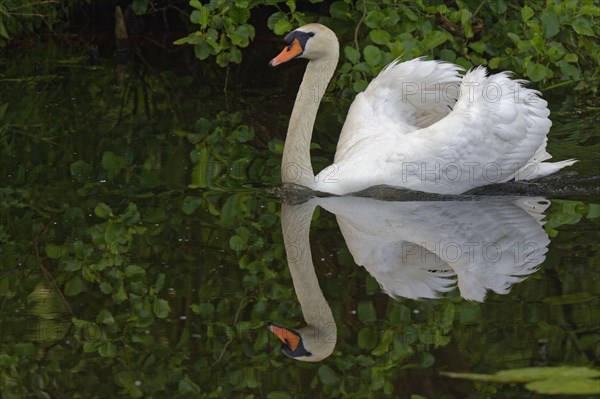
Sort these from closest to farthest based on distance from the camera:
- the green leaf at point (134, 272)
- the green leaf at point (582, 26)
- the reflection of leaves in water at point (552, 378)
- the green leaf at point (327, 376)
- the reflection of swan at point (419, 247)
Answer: the reflection of leaves in water at point (552, 378)
the green leaf at point (327, 376)
the reflection of swan at point (419, 247)
the green leaf at point (134, 272)
the green leaf at point (582, 26)

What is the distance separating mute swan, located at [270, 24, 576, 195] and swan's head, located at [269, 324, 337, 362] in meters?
2.53

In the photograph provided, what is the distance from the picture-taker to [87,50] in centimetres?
1614

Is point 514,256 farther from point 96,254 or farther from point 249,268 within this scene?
point 96,254

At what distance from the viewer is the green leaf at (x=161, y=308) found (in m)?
6.77

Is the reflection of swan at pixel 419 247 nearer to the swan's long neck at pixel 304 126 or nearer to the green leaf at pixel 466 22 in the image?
the swan's long neck at pixel 304 126

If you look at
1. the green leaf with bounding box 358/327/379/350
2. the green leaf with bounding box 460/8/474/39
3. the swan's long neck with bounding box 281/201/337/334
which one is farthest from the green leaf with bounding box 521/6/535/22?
the green leaf with bounding box 358/327/379/350

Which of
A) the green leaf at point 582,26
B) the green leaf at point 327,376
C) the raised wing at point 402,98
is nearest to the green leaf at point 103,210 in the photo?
the raised wing at point 402,98

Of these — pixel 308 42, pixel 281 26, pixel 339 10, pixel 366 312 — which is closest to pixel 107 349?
pixel 366 312

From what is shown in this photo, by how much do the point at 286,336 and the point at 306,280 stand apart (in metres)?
0.90

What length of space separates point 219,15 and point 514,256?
472 centimetres

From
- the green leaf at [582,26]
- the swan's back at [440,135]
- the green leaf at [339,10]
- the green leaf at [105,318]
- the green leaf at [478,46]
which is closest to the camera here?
the green leaf at [105,318]

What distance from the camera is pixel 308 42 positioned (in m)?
9.27

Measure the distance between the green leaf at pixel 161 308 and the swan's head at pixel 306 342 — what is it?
0.59m

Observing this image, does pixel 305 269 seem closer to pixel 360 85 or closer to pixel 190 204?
pixel 190 204
